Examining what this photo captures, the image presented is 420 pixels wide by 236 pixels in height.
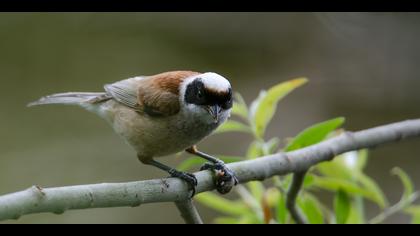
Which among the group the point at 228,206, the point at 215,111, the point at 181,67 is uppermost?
the point at 181,67

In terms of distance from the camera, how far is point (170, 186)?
7.92 ft

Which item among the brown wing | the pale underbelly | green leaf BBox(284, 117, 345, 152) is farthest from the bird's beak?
green leaf BBox(284, 117, 345, 152)

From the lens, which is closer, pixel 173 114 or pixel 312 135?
pixel 312 135

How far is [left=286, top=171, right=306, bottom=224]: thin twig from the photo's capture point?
256 centimetres

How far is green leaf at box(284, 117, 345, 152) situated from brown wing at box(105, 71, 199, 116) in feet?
2.79

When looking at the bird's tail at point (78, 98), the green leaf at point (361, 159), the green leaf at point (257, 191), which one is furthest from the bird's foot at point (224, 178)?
the bird's tail at point (78, 98)

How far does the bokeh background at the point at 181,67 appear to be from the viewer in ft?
26.2

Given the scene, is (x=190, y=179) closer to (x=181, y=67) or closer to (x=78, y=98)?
(x=78, y=98)

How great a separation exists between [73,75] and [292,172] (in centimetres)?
664

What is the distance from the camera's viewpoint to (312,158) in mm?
2680

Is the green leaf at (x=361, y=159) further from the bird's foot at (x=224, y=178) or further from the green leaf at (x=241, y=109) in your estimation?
the bird's foot at (x=224, y=178)

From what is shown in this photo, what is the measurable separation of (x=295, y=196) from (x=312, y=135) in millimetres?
302

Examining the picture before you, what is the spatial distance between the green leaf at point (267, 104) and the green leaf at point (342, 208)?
0.47 meters

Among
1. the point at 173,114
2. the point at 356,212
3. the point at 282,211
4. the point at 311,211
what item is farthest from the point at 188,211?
the point at 173,114
